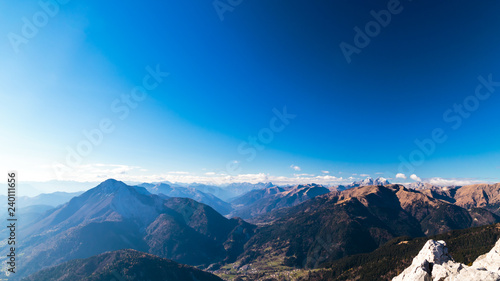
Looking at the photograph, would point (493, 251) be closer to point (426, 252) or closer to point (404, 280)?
point (426, 252)

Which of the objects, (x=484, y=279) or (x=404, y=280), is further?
(x=404, y=280)

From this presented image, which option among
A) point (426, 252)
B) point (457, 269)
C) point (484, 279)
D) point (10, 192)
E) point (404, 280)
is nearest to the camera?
point (484, 279)

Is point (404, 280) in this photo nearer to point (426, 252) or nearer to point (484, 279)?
point (426, 252)

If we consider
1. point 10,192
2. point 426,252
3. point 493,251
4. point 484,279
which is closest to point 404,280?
point 426,252

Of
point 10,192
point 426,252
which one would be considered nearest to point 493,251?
point 426,252

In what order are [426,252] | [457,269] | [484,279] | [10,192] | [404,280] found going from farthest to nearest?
[10,192], [426,252], [404,280], [457,269], [484,279]

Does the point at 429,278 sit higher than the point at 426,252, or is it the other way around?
the point at 426,252
